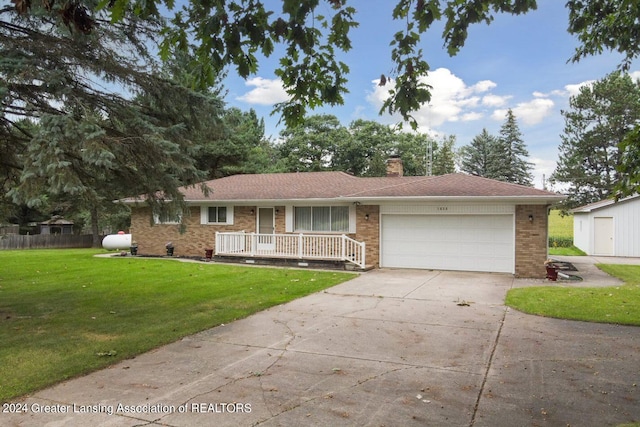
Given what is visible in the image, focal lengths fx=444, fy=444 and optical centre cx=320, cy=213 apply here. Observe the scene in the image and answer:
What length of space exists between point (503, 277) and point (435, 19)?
10.5 m

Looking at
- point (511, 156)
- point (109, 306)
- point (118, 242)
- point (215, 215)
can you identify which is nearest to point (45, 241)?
point (118, 242)

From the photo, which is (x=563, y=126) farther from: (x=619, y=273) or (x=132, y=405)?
(x=132, y=405)

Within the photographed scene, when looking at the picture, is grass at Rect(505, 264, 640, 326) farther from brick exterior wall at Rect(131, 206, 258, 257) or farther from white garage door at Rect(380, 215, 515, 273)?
brick exterior wall at Rect(131, 206, 258, 257)

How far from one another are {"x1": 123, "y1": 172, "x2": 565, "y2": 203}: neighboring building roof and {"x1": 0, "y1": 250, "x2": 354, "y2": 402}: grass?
2.69 meters

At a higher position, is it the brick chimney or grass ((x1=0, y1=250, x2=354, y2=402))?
the brick chimney

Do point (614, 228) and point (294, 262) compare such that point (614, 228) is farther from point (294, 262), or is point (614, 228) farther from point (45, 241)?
point (45, 241)

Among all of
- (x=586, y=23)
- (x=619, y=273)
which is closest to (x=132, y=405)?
(x=586, y=23)

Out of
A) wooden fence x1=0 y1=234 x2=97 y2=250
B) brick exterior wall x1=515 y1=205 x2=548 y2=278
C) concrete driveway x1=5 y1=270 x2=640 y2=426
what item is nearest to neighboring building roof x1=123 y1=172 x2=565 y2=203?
brick exterior wall x1=515 y1=205 x2=548 y2=278

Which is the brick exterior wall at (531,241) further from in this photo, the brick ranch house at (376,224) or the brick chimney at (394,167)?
the brick chimney at (394,167)

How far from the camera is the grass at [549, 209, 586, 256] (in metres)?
24.7

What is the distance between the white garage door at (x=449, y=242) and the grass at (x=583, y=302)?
3024mm

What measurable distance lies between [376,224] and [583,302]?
24.5 ft

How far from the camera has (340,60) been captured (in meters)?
4.93

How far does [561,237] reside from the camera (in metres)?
29.8
